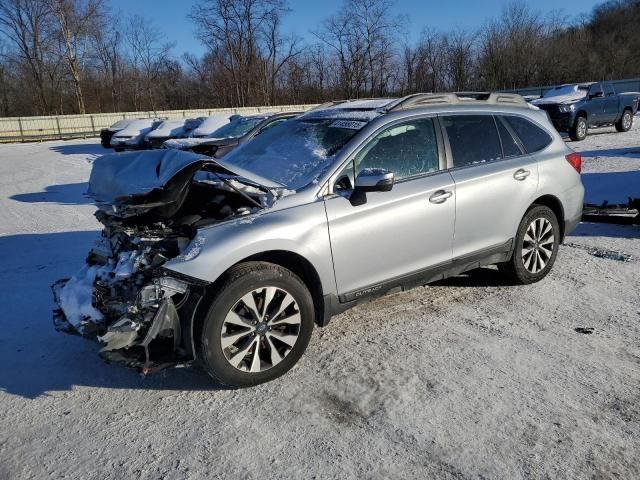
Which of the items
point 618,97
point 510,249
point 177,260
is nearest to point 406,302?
point 510,249

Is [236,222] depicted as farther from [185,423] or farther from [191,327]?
[185,423]

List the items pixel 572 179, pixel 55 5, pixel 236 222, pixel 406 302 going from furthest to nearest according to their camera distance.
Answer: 1. pixel 55 5
2. pixel 572 179
3. pixel 406 302
4. pixel 236 222

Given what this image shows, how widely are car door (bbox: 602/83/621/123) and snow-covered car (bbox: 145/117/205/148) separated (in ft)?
47.9

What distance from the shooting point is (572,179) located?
5.20 metres

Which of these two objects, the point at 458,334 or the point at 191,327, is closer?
the point at 191,327

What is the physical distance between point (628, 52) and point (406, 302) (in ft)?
201

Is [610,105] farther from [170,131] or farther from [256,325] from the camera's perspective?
[256,325]

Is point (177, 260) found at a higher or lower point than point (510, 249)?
higher

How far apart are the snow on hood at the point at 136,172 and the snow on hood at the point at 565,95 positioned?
16013 mm

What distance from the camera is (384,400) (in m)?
3.19

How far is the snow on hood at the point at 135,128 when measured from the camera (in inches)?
856

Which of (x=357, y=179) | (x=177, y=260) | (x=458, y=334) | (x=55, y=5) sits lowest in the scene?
(x=458, y=334)

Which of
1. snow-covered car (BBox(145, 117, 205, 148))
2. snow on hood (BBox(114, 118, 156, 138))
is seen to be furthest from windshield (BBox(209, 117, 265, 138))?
snow on hood (BBox(114, 118, 156, 138))

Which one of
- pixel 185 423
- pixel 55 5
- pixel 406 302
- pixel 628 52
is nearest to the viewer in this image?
pixel 185 423
